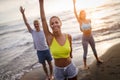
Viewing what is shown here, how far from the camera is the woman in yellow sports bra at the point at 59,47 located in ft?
13.3

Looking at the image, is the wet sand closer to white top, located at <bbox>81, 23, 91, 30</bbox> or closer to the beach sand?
the beach sand

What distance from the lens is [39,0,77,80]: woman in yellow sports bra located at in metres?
4.05

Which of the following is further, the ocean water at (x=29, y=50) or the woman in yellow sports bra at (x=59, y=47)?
the ocean water at (x=29, y=50)

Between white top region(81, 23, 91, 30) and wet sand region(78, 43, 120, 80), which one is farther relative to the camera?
white top region(81, 23, 91, 30)

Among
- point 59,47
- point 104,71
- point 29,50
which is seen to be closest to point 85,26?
point 104,71

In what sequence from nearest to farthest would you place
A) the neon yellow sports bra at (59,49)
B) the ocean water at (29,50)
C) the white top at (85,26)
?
1. the neon yellow sports bra at (59,49)
2. the white top at (85,26)
3. the ocean water at (29,50)

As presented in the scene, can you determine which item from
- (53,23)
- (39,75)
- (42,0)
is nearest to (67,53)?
(53,23)

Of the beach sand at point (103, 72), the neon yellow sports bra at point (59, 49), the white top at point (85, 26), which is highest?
the neon yellow sports bra at point (59, 49)

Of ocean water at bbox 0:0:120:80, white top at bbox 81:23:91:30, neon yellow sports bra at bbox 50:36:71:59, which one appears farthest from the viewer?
ocean water at bbox 0:0:120:80

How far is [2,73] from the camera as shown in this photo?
11.5 metres

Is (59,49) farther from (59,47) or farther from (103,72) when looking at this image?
(103,72)

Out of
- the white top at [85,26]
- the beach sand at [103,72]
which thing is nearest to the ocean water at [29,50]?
the beach sand at [103,72]

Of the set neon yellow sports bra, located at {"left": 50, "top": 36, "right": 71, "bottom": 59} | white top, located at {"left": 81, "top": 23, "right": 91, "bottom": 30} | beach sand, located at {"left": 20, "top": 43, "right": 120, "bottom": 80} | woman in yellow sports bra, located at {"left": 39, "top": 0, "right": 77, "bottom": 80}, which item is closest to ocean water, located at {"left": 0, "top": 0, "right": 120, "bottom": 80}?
beach sand, located at {"left": 20, "top": 43, "right": 120, "bottom": 80}

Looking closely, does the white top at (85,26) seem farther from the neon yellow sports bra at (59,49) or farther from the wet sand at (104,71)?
the neon yellow sports bra at (59,49)
